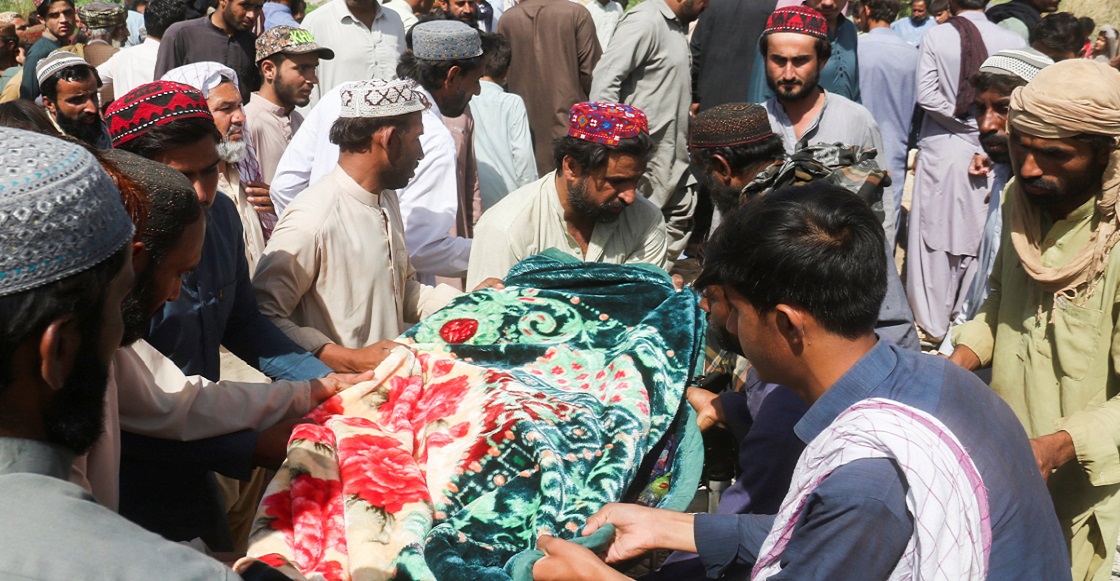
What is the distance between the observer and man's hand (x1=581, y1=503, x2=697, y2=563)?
2.38 m

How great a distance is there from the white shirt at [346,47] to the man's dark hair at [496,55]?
28.0 inches

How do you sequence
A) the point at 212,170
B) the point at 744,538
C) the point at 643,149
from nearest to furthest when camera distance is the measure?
the point at 744,538 → the point at 212,170 → the point at 643,149

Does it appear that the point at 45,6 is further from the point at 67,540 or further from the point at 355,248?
the point at 67,540

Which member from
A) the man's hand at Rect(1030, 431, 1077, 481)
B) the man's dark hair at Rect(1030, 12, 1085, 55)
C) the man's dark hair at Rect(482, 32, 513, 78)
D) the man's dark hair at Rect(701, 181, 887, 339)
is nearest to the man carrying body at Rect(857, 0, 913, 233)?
the man's dark hair at Rect(1030, 12, 1085, 55)

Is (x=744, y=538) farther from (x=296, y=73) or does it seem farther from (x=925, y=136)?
(x=925, y=136)

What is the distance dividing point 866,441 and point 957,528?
19 cm

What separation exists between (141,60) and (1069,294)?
629 cm

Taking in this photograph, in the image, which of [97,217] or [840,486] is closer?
[97,217]

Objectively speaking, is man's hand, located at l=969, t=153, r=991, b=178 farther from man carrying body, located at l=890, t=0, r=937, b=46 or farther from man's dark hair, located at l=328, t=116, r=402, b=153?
man carrying body, located at l=890, t=0, r=937, b=46

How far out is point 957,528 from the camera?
1.65 m

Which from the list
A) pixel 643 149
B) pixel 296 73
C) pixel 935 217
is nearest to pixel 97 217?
pixel 643 149

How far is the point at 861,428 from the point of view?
1.70m

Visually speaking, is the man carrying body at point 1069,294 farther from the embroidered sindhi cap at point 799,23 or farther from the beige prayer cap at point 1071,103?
the embroidered sindhi cap at point 799,23

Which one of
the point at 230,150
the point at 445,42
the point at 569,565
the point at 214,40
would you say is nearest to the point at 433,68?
the point at 445,42
